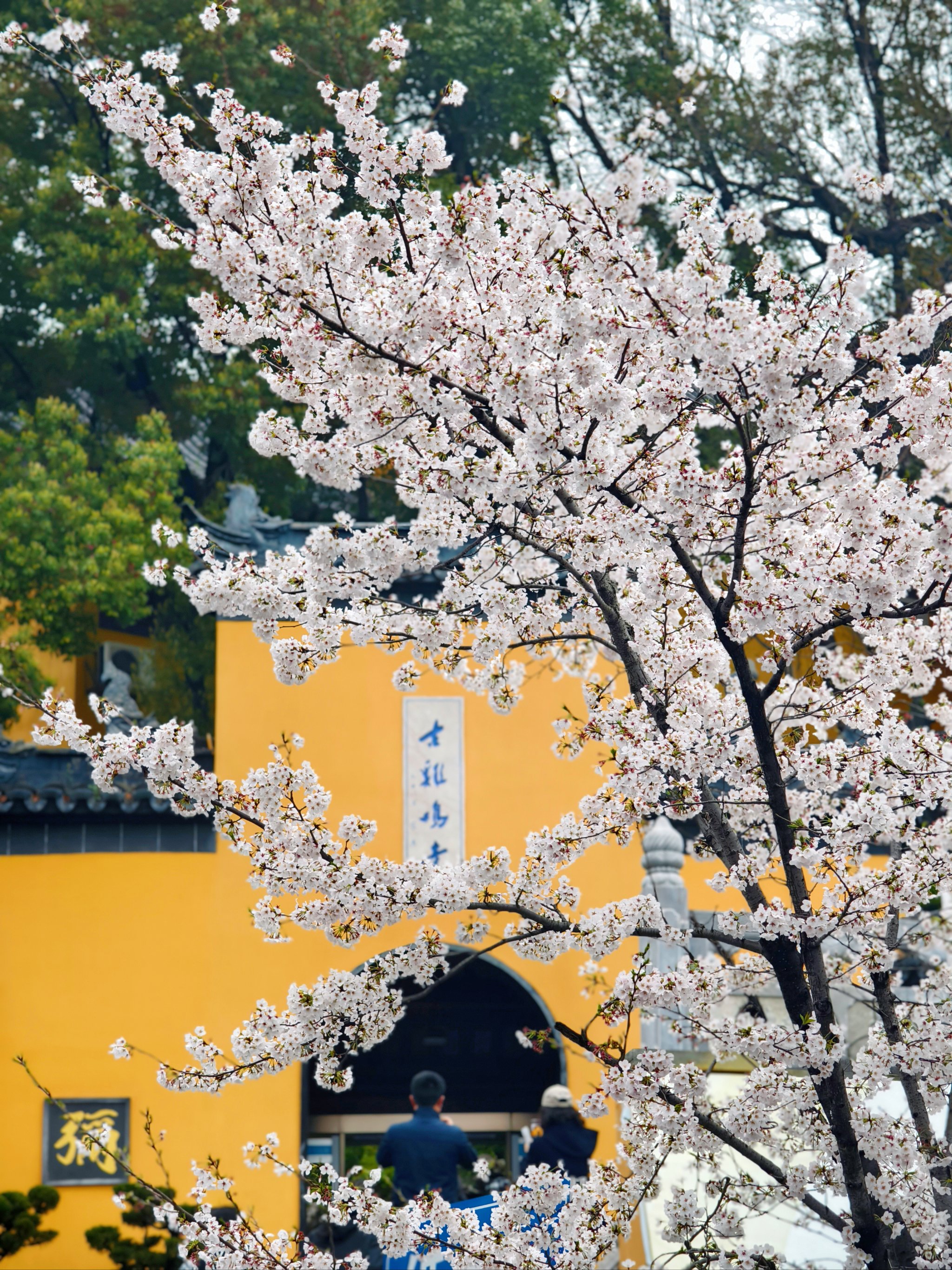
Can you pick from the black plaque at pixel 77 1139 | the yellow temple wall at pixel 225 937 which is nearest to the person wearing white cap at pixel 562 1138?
the yellow temple wall at pixel 225 937

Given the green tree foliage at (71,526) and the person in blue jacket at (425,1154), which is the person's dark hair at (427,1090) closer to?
the person in blue jacket at (425,1154)

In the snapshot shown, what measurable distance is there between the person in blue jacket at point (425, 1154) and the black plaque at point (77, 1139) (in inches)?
92.1

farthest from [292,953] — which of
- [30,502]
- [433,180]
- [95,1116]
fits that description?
[433,180]

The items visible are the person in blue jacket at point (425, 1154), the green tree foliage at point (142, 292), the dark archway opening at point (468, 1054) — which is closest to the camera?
the person in blue jacket at point (425, 1154)

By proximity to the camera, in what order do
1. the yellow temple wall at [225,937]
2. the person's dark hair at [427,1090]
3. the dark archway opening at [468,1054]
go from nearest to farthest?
the person's dark hair at [427,1090] → the yellow temple wall at [225,937] → the dark archway opening at [468,1054]

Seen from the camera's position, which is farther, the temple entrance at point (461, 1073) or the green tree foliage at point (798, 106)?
the green tree foliage at point (798, 106)

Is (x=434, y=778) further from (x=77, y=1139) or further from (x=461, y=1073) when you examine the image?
(x=77, y=1139)

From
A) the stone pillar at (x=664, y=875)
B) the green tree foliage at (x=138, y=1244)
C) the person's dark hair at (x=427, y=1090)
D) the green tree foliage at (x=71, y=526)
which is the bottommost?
the green tree foliage at (x=138, y=1244)

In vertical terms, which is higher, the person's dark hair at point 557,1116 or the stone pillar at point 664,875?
the stone pillar at point 664,875

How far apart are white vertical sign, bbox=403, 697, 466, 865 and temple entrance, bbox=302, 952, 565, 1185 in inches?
28.3

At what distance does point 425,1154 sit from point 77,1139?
8.61ft

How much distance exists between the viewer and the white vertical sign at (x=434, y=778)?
8961 millimetres

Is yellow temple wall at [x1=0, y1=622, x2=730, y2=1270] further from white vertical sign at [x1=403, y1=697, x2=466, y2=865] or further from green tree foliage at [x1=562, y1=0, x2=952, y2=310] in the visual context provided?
green tree foliage at [x1=562, y1=0, x2=952, y2=310]

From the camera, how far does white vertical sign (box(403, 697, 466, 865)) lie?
8961mm
